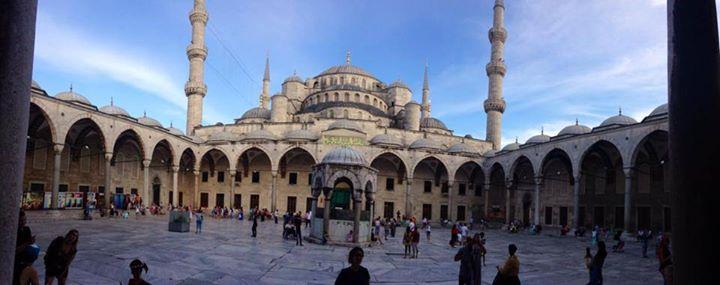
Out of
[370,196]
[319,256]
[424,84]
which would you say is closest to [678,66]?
[319,256]

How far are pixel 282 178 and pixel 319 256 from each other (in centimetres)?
2127

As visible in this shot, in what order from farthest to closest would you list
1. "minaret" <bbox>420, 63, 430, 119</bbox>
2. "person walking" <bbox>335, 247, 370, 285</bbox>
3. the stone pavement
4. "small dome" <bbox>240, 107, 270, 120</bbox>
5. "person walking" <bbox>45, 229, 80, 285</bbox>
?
"minaret" <bbox>420, 63, 430, 119</bbox> → "small dome" <bbox>240, 107, 270, 120</bbox> → the stone pavement → "person walking" <bbox>45, 229, 80, 285</bbox> → "person walking" <bbox>335, 247, 370, 285</bbox>

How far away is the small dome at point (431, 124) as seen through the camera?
42.3m

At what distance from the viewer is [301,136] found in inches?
1239

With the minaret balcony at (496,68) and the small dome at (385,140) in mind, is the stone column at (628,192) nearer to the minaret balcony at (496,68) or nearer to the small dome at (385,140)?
the small dome at (385,140)

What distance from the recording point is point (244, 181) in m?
33.6

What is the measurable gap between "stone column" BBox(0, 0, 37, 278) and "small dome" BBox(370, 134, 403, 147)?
29.2m

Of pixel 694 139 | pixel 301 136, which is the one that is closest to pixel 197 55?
pixel 301 136

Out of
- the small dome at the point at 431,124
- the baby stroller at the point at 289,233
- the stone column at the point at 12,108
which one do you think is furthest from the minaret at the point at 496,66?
the stone column at the point at 12,108

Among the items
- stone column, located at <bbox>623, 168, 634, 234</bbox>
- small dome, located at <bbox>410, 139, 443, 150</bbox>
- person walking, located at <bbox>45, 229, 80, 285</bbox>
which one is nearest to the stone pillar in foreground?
person walking, located at <bbox>45, 229, 80, 285</bbox>

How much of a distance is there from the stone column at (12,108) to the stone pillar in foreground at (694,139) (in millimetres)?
2634

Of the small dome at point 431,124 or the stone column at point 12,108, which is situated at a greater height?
the small dome at point 431,124

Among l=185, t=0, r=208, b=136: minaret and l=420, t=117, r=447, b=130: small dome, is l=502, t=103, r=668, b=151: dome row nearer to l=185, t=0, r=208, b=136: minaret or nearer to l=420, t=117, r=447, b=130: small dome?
l=420, t=117, r=447, b=130: small dome

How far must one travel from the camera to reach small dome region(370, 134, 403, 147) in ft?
103
